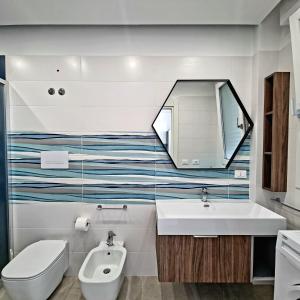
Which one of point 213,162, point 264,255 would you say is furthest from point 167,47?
point 264,255

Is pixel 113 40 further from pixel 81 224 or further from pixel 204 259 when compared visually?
pixel 204 259

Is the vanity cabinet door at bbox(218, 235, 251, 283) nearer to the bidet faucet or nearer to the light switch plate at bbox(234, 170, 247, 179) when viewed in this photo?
the bidet faucet

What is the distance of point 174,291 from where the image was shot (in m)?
2.19

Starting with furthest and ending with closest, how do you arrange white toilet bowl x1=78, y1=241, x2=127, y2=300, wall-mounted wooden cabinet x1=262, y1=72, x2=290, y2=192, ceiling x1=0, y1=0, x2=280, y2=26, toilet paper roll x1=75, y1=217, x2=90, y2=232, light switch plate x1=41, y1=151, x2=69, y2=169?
1. light switch plate x1=41, y1=151, x2=69, y2=169
2. toilet paper roll x1=75, y1=217, x2=90, y2=232
3. wall-mounted wooden cabinet x1=262, y1=72, x2=290, y2=192
4. ceiling x1=0, y1=0, x2=280, y2=26
5. white toilet bowl x1=78, y1=241, x2=127, y2=300

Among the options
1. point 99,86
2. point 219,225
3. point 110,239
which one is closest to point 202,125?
point 219,225

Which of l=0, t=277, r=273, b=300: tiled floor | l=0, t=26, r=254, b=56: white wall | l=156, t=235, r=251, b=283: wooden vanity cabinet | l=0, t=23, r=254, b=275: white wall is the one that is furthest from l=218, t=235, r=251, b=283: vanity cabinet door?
l=0, t=26, r=254, b=56: white wall

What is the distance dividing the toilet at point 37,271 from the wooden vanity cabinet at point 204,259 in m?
0.96

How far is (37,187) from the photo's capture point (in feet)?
7.90

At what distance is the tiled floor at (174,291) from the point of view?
2.11 metres

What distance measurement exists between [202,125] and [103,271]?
1716mm

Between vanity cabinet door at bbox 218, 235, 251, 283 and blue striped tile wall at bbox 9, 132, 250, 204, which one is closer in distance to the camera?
A: vanity cabinet door at bbox 218, 235, 251, 283

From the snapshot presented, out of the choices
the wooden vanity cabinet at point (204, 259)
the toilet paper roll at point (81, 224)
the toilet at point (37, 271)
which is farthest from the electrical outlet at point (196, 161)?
the toilet at point (37, 271)

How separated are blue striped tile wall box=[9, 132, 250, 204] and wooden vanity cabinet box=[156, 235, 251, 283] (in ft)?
2.22

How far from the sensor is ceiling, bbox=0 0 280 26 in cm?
190
